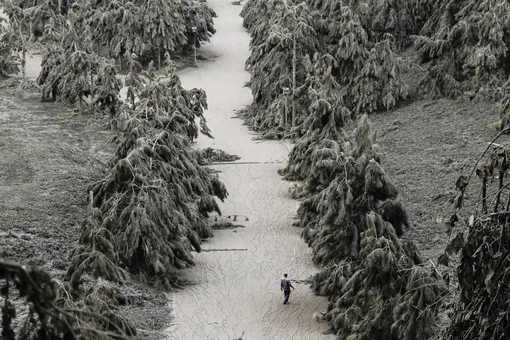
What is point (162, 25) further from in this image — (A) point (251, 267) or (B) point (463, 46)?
(A) point (251, 267)

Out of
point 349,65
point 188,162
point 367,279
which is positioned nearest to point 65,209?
point 188,162

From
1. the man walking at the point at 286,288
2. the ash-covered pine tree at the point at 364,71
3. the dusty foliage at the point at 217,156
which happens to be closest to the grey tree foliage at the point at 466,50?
the ash-covered pine tree at the point at 364,71

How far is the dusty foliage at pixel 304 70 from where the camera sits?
33153 mm

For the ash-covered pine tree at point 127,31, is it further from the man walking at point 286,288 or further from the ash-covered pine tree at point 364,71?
the man walking at point 286,288

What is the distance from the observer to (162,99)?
24.4 metres

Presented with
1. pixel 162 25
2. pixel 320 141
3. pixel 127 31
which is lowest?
pixel 320 141

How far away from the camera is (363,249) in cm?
1605

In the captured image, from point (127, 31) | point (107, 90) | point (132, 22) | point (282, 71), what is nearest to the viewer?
point (107, 90)

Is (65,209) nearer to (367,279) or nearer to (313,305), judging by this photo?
(313,305)

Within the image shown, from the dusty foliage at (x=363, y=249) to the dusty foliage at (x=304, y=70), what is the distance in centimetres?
953

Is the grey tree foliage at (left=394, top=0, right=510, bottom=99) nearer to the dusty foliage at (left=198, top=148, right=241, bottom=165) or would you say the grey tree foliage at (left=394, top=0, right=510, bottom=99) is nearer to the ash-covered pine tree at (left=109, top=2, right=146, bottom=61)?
the dusty foliage at (left=198, top=148, right=241, bottom=165)

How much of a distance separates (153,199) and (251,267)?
10.9 ft

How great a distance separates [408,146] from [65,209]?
1274 cm

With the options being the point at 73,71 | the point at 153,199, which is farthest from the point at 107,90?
the point at 153,199
